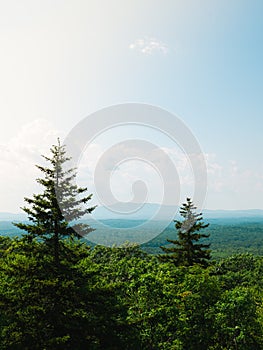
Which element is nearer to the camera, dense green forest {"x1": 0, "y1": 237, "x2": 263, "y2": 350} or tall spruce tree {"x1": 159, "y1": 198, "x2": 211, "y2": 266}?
dense green forest {"x1": 0, "y1": 237, "x2": 263, "y2": 350}

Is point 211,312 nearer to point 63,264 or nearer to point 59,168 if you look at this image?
point 63,264

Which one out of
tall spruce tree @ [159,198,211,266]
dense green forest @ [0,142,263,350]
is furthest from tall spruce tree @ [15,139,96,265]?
tall spruce tree @ [159,198,211,266]

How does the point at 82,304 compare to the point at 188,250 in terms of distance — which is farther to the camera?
the point at 188,250

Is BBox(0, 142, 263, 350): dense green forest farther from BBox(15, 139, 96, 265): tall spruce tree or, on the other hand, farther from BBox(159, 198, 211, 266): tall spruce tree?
BBox(159, 198, 211, 266): tall spruce tree

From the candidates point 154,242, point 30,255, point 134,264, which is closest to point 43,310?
point 30,255

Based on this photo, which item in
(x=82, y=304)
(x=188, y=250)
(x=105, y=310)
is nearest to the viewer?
(x=82, y=304)

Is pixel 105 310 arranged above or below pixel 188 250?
below

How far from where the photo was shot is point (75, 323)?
15.7 metres

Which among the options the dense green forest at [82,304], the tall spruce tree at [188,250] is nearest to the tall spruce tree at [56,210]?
the dense green forest at [82,304]

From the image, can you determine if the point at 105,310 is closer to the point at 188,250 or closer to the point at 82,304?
the point at 82,304

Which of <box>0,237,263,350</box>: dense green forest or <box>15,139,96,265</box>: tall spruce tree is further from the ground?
<box>15,139,96,265</box>: tall spruce tree

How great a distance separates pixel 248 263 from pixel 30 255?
5095 cm

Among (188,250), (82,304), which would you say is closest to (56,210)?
(82,304)

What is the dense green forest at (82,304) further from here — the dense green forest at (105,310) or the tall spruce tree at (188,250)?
the tall spruce tree at (188,250)
